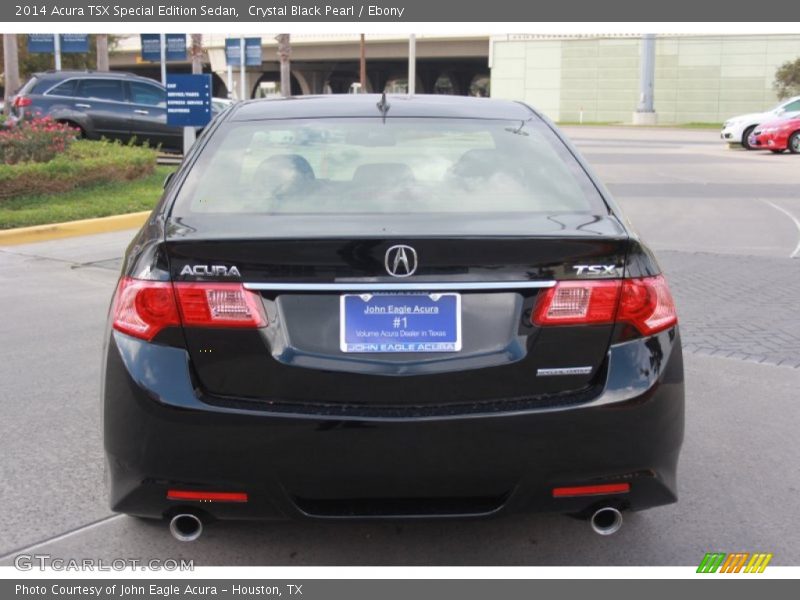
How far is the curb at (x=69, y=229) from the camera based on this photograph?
11391 mm

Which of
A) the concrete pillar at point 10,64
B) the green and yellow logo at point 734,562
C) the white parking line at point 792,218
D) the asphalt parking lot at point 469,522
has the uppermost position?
the concrete pillar at point 10,64

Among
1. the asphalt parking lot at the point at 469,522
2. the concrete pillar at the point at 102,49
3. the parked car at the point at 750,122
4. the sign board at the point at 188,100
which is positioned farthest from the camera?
the concrete pillar at the point at 102,49

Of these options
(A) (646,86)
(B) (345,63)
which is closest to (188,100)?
(A) (646,86)

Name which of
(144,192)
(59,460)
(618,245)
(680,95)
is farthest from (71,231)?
(680,95)

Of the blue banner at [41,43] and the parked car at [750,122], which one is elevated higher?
the blue banner at [41,43]

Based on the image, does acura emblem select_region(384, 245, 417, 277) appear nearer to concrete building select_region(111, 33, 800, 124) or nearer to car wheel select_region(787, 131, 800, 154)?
car wheel select_region(787, 131, 800, 154)

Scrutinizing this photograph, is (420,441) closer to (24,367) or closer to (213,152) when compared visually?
(213,152)

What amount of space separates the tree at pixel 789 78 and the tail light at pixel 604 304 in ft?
194

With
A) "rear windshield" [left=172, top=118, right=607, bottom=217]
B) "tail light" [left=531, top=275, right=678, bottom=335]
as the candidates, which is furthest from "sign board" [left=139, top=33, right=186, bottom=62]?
"tail light" [left=531, top=275, right=678, bottom=335]

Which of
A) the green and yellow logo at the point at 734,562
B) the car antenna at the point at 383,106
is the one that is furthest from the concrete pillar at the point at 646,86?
the green and yellow logo at the point at 734,562

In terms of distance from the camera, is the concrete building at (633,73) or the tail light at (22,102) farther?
the concrete building at (633,73)

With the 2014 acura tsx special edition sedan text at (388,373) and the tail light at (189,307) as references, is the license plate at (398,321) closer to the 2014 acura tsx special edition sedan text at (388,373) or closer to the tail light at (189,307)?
the 2014 acura tsx special edition sedan text at (388,373)

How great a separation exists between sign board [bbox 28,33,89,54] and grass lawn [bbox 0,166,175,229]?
953 inches

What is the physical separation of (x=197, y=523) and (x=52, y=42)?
123ft
